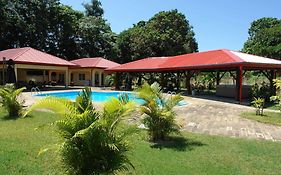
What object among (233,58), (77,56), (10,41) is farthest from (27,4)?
(233,58)

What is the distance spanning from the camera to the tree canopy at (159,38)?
39.2 m

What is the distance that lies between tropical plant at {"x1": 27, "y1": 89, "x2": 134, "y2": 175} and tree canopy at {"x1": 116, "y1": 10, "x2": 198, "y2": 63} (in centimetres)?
3512

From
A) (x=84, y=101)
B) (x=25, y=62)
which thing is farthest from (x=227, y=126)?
(x=25, y=62)

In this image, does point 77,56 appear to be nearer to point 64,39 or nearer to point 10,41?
point 64,39

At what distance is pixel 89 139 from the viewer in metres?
4.19

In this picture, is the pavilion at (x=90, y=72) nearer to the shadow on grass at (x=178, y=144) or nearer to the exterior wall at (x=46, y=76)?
the exterior wall at (x=46, y=76)

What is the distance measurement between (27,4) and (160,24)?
18.6 m

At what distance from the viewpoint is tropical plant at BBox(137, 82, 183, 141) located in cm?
752

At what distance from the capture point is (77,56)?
1718 inches

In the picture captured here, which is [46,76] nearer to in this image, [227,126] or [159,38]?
[159,38]

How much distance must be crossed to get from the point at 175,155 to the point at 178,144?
1.03 m

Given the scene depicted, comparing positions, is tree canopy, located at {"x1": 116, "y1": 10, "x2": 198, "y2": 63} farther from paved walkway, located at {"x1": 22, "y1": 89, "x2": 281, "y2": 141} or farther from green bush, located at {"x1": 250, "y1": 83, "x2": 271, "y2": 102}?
paved walkway, located at {"x1": 22, "y1": 89, "x2": 281, "y2": 141}

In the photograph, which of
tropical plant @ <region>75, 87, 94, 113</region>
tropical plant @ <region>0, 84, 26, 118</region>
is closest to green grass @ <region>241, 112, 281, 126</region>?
tropical plant @ <region>75, 87, 94, 113</region>

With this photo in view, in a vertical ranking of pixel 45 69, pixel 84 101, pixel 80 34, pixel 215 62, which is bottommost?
pixel 84 101
